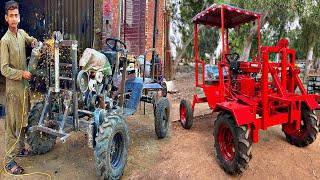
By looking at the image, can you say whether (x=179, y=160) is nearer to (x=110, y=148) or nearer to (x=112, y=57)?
(x=110, y=148)

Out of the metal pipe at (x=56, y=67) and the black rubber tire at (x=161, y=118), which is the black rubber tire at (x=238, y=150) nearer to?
the black rubber tire at (x=161, y=118)

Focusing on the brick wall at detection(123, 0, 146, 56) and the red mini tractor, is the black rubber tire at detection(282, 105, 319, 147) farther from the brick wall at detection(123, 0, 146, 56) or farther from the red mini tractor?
the brick wall at detection(123, 0, 146, 56)

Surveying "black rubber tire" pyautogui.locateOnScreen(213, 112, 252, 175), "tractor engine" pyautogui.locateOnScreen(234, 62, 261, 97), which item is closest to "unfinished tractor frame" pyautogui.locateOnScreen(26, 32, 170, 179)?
"black rubber tire" pyautogui.locateOnScreen(213, 112, 252, 175)

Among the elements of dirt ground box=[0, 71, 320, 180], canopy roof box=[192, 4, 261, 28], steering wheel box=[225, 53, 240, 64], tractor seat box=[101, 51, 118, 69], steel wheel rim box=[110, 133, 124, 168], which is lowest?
dirt ground box=[0, 71, 320, 180]

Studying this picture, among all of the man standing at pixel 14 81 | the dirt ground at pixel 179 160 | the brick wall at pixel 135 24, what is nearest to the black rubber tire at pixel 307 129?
the dirt ground at pixel 179 160

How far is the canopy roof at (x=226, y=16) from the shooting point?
6337mm

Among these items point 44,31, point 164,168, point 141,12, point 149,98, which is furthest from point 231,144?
point 44,31

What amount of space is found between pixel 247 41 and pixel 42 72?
1236cm

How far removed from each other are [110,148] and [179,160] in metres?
1.30

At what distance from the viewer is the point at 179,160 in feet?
16.4

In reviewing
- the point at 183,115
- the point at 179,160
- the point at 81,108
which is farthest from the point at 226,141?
the point at 183,115

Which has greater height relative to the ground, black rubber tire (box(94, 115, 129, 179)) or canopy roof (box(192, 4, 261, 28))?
canopy roof (box(192, 4, 261, 28))

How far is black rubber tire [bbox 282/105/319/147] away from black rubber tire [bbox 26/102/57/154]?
384 cm

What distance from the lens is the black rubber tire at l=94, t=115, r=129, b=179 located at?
3986 mm
